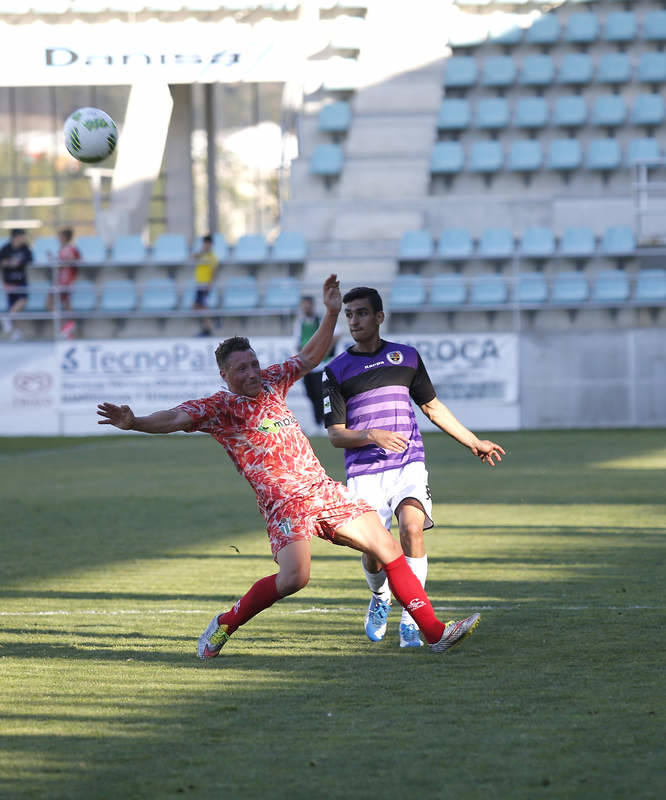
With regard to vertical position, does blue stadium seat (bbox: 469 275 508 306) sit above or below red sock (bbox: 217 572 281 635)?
above

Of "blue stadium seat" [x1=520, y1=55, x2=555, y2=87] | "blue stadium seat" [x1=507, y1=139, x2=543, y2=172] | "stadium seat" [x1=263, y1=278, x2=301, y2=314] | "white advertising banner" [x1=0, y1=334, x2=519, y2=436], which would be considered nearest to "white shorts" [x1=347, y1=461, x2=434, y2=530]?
"white advertising banner" [x1=0, y1=334, x2=519, y2=436]

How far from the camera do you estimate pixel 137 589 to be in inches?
371

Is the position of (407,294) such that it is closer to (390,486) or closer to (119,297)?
(119,297)

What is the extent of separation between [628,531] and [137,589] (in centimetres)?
444

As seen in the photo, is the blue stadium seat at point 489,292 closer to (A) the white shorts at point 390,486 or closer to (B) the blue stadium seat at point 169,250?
(B) the blue stadium seat at point 169,250

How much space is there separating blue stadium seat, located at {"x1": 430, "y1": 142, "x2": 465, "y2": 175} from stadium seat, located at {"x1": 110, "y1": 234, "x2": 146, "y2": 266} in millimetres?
6328

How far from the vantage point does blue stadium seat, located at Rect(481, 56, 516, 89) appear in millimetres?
30359

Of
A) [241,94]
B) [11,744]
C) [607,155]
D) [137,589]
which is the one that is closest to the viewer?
[11,744]

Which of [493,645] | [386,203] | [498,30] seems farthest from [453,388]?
[493,645]

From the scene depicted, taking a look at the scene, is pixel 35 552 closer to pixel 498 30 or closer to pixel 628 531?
pixel 628 531

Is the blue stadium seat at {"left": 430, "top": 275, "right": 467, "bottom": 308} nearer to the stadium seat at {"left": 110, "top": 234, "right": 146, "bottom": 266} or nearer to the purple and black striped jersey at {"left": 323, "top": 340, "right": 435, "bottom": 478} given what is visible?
the stadium seat at {"left": 110, "top": 234, "right": 146, "bottom": 266}

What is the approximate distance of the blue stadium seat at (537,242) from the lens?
27.2 m

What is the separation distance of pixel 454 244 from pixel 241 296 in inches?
172

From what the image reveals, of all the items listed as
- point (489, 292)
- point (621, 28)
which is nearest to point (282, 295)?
point (489, 292)
